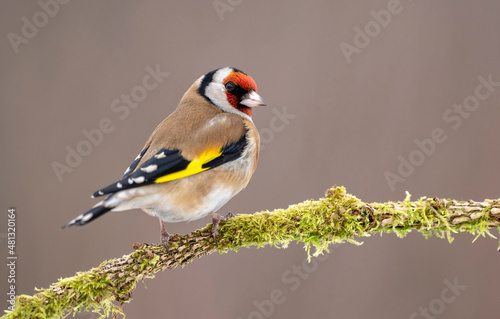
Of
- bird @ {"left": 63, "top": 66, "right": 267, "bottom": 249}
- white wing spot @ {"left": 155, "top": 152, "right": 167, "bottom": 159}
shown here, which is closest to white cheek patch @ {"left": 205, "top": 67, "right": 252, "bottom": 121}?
bird @ {"left": 63, "top": 66, "right": 267, "bottom": 249}

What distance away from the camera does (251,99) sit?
2281mm

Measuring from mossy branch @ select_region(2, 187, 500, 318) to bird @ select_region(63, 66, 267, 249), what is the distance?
0.33 ft

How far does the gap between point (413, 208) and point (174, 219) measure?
38.0 inches

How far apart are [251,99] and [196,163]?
19.9 inches

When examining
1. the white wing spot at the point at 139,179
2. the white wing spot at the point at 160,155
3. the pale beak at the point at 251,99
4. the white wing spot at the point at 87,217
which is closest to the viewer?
the white wing spot at the point at 87,217

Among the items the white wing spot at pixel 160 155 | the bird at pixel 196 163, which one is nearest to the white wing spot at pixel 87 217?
the bird at pixel 196 163

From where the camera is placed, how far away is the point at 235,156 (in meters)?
2.08

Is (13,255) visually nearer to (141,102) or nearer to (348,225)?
(141,102)

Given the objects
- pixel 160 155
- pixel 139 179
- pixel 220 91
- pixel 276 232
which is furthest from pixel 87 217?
pixel 220 91

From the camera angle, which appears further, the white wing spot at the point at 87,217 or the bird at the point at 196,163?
the bird at the point at 196,163

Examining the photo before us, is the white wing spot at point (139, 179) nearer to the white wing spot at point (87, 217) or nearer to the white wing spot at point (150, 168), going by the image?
the white wing spot at point (150, 168)

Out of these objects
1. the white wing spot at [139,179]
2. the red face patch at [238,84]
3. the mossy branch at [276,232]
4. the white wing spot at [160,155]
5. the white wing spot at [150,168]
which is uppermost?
the red face patch at [238,84]

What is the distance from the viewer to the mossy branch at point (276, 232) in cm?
161

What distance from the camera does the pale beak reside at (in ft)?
7.41
